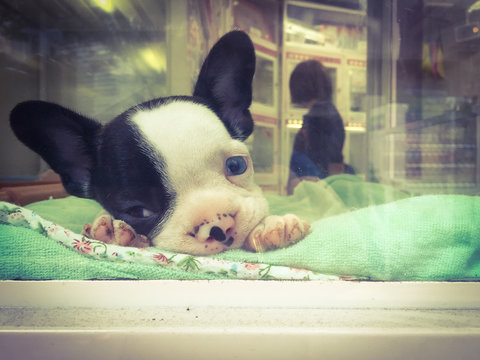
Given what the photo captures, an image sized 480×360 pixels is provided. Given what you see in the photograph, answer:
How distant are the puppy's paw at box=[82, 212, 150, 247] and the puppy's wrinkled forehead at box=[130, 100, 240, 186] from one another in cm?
18

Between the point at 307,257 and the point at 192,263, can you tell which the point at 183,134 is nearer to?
the point at 192,263

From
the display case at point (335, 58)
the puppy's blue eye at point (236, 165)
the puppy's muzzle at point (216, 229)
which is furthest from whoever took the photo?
the display case at point (335, 58)

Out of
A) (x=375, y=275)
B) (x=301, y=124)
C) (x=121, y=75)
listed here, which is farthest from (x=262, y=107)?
(x=375, y=275)

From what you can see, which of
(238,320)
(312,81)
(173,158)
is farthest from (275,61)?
(238,320)

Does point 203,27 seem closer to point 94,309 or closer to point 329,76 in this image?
point 329,76

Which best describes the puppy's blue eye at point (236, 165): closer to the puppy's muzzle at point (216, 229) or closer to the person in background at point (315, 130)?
the puppy's muzzle at point (216, 229)

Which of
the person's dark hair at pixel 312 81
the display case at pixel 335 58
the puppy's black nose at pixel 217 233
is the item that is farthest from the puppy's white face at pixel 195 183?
the person's dark hair at pixel 312 81

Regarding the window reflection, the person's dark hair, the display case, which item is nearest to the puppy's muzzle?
the window reflection

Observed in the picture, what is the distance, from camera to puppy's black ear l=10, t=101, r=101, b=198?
2.48ft

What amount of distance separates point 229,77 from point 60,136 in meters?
0.44

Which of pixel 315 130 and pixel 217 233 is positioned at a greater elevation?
pixel 315 130

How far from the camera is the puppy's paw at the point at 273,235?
73 centimetres

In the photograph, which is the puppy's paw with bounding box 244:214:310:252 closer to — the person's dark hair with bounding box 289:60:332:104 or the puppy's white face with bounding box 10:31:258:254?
the puppy's white face with bounding box 10:31:258:254

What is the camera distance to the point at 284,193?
1.02m
